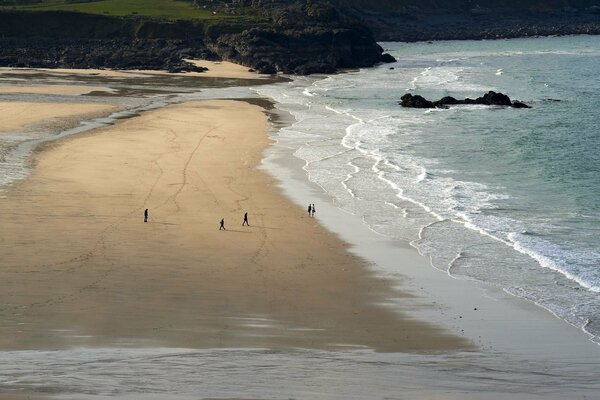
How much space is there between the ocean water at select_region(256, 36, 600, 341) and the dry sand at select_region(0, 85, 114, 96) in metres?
12.5

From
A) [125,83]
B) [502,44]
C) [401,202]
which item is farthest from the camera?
[502,44]

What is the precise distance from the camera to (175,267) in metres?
25.8

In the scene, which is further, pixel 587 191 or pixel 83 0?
pixel 83 0

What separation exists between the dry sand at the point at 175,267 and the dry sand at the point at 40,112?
34.8ft

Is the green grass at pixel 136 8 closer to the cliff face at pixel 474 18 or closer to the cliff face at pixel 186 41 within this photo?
the cliff face at pixel 186 41

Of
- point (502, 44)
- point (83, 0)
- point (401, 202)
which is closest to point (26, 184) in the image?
point (401, 202)

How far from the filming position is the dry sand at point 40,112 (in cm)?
5200

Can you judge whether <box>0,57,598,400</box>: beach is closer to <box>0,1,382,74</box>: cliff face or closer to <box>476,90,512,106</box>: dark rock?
<box>476,90,512,106</box>: dark rock

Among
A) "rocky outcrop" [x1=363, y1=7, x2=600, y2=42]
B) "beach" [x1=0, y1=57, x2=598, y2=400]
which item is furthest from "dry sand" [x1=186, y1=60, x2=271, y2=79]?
"rocky outcrop" [x1=363, y1=7, x2=600, y2=42]

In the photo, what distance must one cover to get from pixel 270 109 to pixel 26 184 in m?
27.1

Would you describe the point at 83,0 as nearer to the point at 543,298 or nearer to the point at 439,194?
the point at 439,194

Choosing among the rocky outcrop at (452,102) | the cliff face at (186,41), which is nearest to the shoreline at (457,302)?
the rocky outcrop at (452,102)

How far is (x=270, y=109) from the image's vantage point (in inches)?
2410

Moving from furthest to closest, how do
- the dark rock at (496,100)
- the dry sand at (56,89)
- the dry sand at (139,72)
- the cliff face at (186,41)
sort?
1. the cliff face at (186,41)
2. the dry sand at (139,72)
3. the dry sand at (56,89)
4. the dark rock at (496,100)
